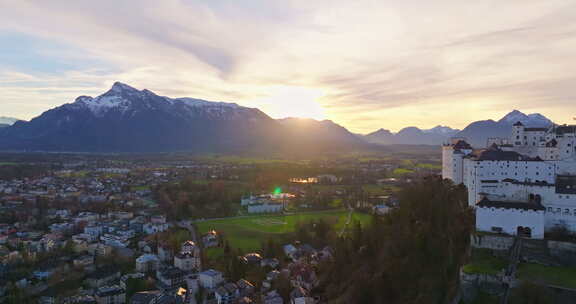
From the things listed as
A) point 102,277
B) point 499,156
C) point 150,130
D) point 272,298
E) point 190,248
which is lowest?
point 102,277

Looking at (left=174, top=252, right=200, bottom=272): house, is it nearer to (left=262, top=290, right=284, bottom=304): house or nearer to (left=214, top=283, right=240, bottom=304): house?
(left=214, top=283, right=240, bottom=304): house

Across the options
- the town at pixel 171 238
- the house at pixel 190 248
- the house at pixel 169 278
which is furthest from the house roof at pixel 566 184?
the house at pixel 190 248

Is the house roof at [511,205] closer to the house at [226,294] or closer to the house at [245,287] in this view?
the house at [245,287]

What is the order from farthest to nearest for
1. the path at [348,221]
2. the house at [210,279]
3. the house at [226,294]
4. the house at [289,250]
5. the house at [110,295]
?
the path at [348,221]
the house at [289,250]
the house at [210,279]
the house at [110,295]
the house at [226,294]

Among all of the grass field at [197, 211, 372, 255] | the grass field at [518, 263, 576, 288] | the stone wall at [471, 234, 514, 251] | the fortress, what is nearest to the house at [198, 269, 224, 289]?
the grass field at [197, 211, 372, 255]

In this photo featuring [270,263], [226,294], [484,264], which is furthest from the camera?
[270,263]

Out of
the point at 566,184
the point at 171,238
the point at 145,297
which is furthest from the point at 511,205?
the point at 171,238

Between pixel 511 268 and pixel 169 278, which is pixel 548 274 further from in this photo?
pixel 169 278
